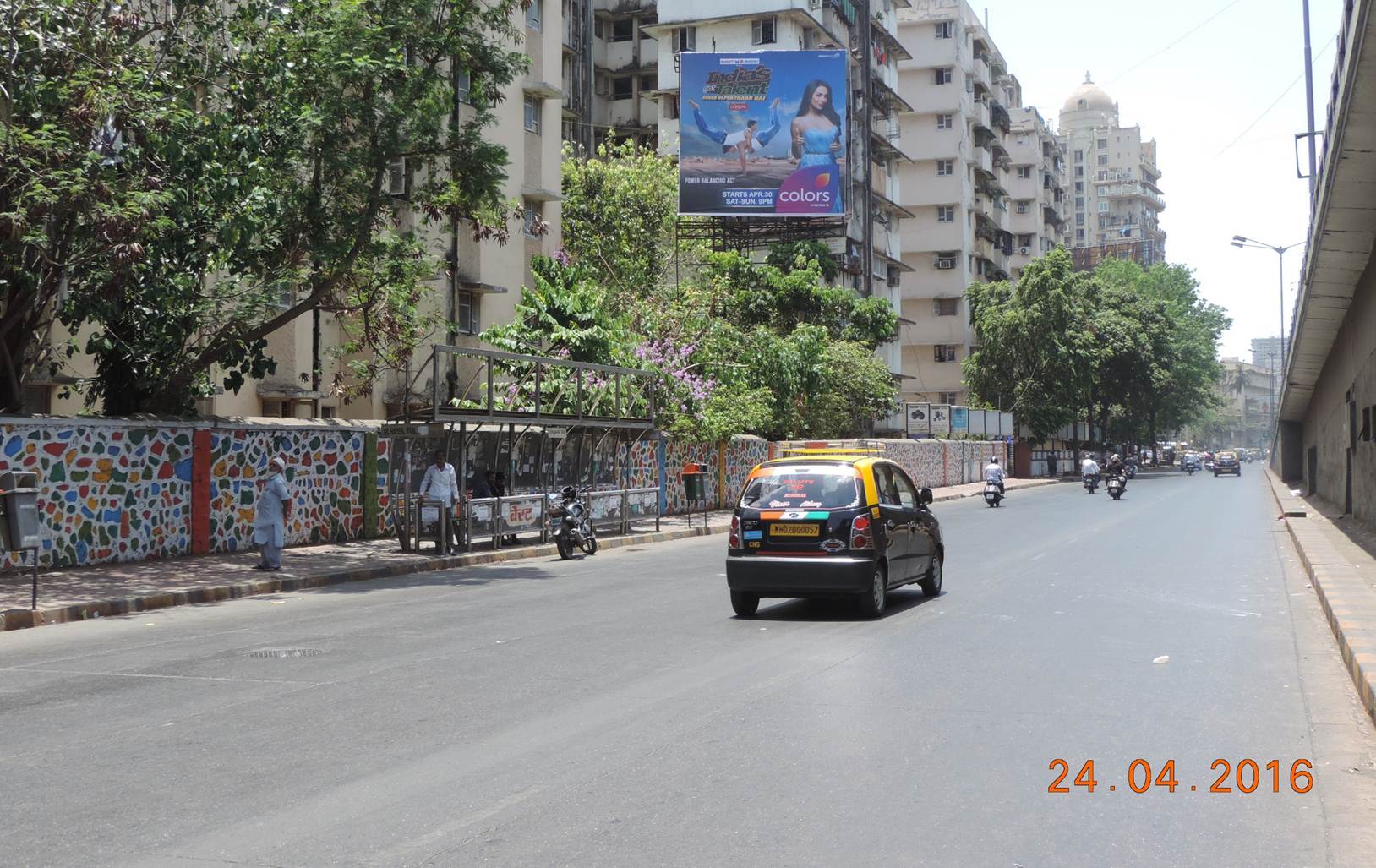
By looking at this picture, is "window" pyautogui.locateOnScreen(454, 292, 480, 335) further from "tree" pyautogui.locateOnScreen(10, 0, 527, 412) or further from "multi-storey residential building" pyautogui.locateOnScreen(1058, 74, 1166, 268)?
"multi-storey residential building" pyautogui.locateOnScreen(1058, 74, 1166, 268)

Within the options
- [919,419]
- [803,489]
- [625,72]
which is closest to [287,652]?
[803,489]

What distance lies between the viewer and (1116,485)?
44875mm

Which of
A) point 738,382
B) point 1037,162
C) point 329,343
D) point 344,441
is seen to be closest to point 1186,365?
point 1037,162

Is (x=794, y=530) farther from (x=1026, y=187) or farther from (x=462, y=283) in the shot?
(x=1026, y=187)

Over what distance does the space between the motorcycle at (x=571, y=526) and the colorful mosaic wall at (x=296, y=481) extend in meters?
3.97

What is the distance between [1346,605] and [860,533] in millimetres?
4753

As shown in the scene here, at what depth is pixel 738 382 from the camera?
3934cm

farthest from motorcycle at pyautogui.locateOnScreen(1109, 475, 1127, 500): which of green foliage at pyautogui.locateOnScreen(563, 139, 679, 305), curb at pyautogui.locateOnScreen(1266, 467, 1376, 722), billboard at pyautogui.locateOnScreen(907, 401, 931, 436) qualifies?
curb at pyautogui.locateOnScreen(1266, 467, 1376, 722)

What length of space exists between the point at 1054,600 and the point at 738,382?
25.1 metres

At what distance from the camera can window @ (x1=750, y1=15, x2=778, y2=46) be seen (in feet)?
188

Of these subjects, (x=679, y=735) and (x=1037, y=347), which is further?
(x=1037, y=347)

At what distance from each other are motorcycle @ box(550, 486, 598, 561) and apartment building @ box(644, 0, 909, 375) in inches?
1304

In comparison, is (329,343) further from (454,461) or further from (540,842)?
(540,842)

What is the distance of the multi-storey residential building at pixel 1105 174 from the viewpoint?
18723cm
